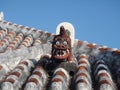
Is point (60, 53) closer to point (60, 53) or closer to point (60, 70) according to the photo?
point (60, 53)

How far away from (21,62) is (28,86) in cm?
184

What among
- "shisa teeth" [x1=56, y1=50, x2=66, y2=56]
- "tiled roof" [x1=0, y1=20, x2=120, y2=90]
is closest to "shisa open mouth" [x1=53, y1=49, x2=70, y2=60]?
"shisa teeth" [x1=56, y1=50, x2=66, y2=56]

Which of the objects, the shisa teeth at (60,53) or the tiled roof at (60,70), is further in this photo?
the shisa teeth at (60,53)

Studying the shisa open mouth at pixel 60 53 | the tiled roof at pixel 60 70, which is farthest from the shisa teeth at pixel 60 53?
the tiled roof at pixel 60 70

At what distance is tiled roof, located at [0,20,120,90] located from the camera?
6.24m

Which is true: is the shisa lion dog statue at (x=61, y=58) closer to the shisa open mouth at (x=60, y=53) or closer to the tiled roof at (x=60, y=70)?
the shisa open mouth at (x=60, y=53)

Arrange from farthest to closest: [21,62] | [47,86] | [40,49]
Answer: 1. [40,49]
2. [21,62]
3. [47,86]

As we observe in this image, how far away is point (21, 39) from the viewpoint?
1131 cm

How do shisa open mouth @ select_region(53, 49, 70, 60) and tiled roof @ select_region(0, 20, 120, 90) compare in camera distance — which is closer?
tiled roof @ select_region(0, 20, 120, 90)

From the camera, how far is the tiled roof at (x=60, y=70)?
246 inches

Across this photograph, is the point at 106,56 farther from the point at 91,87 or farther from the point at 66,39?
the point at 91,87

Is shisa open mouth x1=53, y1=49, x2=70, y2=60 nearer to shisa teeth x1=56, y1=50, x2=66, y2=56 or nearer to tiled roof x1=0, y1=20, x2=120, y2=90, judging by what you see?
shisa teeth x1=56, y1=50, x2=66, y2=56

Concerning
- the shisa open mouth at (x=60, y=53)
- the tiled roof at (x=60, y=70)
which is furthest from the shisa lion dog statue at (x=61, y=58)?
the tiled roof at (x=60, y=70)

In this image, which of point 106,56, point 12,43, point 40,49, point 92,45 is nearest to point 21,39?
point 12,43
